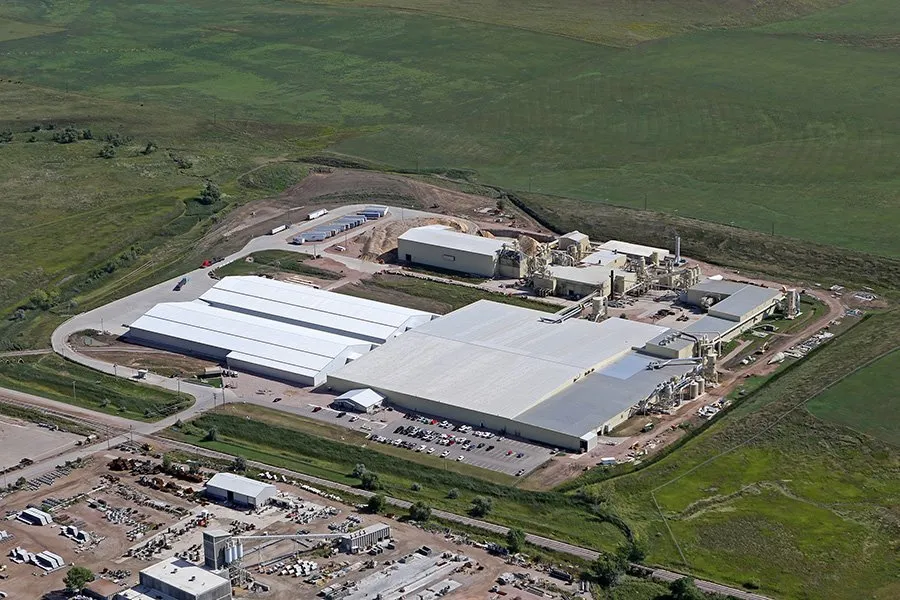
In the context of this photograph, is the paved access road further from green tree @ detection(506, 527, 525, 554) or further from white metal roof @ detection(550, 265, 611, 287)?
white metal roof @ detection(550, 265, 611, 287)

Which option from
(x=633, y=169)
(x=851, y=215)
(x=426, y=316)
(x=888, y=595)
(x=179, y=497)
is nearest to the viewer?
(x=888, y=595)

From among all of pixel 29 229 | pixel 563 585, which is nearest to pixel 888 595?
pixel 563 585

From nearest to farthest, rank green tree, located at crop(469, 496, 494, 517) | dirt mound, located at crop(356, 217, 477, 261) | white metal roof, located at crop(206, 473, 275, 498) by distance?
green tree, located at crop(469, 496, 494, 517) < white metal roof, located at crop(206, 473, 275, 498) < dirt mound, located at crop(356, 217, 477, 261)

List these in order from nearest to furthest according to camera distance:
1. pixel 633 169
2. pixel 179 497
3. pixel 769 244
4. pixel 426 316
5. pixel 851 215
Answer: pixel 179 497, pixel 426 316, pixel 769 244, pixel 851 215, pixel 633 169

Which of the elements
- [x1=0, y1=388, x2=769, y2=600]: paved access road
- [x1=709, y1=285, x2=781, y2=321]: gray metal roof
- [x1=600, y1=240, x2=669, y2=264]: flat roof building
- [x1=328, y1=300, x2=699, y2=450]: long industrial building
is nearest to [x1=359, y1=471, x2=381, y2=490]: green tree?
[x1=0, y1=388, x2=769, y2=600]: paved access road

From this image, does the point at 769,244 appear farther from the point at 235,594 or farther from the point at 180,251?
the point at 235,594

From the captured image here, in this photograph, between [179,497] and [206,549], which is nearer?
[206,549]
